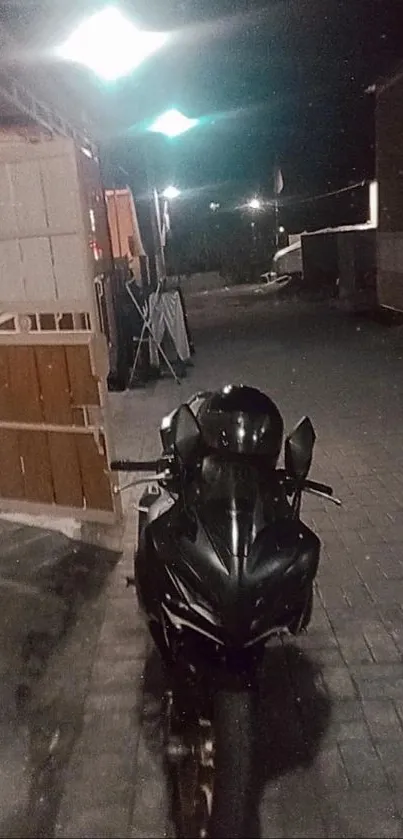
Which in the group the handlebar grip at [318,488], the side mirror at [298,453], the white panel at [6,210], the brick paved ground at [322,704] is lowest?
the brick paved ground at [322,704]

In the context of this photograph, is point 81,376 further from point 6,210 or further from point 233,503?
point 233,503

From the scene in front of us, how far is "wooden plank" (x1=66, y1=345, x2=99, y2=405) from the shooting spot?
4992 mm

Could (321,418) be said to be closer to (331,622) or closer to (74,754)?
(331,622)

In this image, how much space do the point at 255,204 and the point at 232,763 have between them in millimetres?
30849

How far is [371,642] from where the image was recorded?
4.02m

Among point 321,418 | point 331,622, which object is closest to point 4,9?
point 331,622

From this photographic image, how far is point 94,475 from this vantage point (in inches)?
206

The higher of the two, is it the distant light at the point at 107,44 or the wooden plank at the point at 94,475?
the distant light at the point at 107,44

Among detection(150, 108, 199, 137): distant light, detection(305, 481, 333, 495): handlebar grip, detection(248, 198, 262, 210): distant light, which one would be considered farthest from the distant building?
detection(248, 198, 262, 210): distant light

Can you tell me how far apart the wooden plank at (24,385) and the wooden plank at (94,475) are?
0.35 meters

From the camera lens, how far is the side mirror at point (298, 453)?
11.0 feet

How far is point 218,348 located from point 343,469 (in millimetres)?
7562

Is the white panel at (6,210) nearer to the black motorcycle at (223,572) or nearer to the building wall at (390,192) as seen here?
the black motorcycle at (223,572)

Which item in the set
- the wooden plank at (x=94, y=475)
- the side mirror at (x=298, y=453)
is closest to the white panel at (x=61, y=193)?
the wooden plank at (x=94, y=475)
